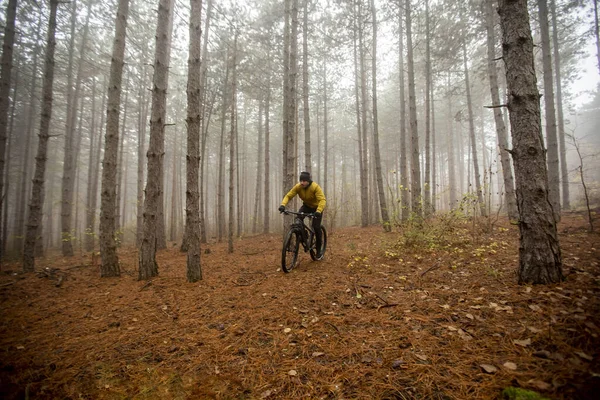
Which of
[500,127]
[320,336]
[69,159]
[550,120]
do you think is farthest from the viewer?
[69,159]

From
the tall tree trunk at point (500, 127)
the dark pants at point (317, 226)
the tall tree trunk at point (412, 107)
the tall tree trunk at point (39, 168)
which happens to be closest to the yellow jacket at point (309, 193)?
the dark pants at point (317, 226)

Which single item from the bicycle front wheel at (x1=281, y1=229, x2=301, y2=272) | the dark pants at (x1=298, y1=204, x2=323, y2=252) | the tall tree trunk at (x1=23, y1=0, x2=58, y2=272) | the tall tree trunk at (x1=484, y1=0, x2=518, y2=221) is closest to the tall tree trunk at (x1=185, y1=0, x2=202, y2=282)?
the bicycle front wheel at (x1=281, y1=229, x2=301, y2=272)

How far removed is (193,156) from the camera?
16.6 feet

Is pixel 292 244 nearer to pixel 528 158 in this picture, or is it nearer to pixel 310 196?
pixel 310 196

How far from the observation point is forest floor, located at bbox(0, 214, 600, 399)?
1.92 metres

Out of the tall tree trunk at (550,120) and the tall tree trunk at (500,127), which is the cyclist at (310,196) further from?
the tall tree trunk at (550,120)

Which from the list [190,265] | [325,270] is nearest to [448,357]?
[325,270]

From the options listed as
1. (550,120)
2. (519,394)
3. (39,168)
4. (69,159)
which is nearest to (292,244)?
(519,394)

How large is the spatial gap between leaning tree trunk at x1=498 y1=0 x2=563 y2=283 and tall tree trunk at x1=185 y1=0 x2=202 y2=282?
222 inches

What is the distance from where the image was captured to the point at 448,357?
7.04ft

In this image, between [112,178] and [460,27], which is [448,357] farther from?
[460,27]

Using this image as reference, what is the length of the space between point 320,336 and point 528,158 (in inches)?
150

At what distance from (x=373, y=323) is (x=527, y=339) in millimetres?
1455

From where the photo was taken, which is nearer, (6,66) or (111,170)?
(111,170)
